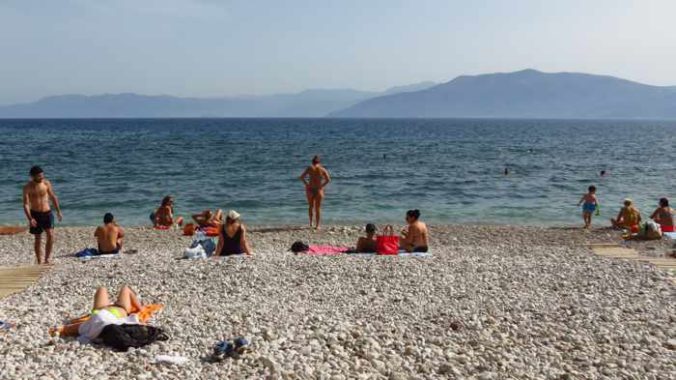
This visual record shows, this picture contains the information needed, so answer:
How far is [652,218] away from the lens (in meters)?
16.5

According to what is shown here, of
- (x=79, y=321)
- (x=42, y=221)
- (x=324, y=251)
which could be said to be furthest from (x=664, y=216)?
(x=42, y=221)

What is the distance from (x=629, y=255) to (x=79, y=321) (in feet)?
35.1

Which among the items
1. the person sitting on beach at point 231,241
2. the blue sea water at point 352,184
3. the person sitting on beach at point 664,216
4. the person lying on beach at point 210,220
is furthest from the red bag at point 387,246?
the person sitting on beach at point 664,216

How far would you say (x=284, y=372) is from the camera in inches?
229

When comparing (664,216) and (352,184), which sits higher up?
(664,216)

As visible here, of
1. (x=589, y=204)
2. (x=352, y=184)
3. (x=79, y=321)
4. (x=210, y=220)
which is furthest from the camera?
(x=352, y=184)

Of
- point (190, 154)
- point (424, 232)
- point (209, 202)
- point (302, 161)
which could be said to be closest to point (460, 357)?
point (424, 232)

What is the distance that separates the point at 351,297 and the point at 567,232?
11.0m

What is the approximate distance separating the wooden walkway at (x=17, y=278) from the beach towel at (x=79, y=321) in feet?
8.00

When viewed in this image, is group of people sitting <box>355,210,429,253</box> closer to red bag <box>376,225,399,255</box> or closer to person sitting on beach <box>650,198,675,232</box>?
red bag <box>376,225,399,255</box>

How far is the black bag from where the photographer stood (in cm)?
632

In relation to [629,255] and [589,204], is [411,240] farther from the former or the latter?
[589,204]

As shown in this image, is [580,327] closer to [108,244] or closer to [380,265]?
[380,265]

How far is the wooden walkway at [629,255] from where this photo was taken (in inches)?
419
